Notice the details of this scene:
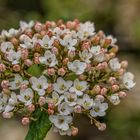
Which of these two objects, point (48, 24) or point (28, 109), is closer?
point (28, 109)

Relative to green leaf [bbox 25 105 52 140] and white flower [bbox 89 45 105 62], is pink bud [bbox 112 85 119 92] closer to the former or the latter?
white flower [bbox 89 45 105 62]

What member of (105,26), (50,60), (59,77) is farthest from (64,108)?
(105,26)

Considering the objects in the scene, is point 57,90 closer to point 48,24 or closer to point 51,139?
point 48,24

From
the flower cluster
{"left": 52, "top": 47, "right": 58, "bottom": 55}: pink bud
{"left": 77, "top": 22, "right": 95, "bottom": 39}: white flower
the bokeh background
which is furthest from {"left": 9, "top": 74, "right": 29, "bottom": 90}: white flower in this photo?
the bokeh background

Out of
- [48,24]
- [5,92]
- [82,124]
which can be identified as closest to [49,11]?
[82,124]

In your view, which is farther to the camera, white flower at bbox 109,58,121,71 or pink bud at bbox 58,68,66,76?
white flower at bbox 109,58,121,71

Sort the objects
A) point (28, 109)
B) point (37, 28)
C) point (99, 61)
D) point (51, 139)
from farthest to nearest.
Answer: point (51, 139) → point (37, 28) → point (99, 61) → point (28, 109)

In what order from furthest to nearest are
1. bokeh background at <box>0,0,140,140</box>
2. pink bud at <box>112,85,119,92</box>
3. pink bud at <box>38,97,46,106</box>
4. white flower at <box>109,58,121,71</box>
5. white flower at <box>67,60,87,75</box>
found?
bokeh background at <box>0,0,140,140</box>
white flower at <box>109,58,121,71</box>
pink bud at <box>112,85,119,92</box>
white flower at <box>67,60,87,75</box>
pink bud at <box>38,97,46,106</box>
